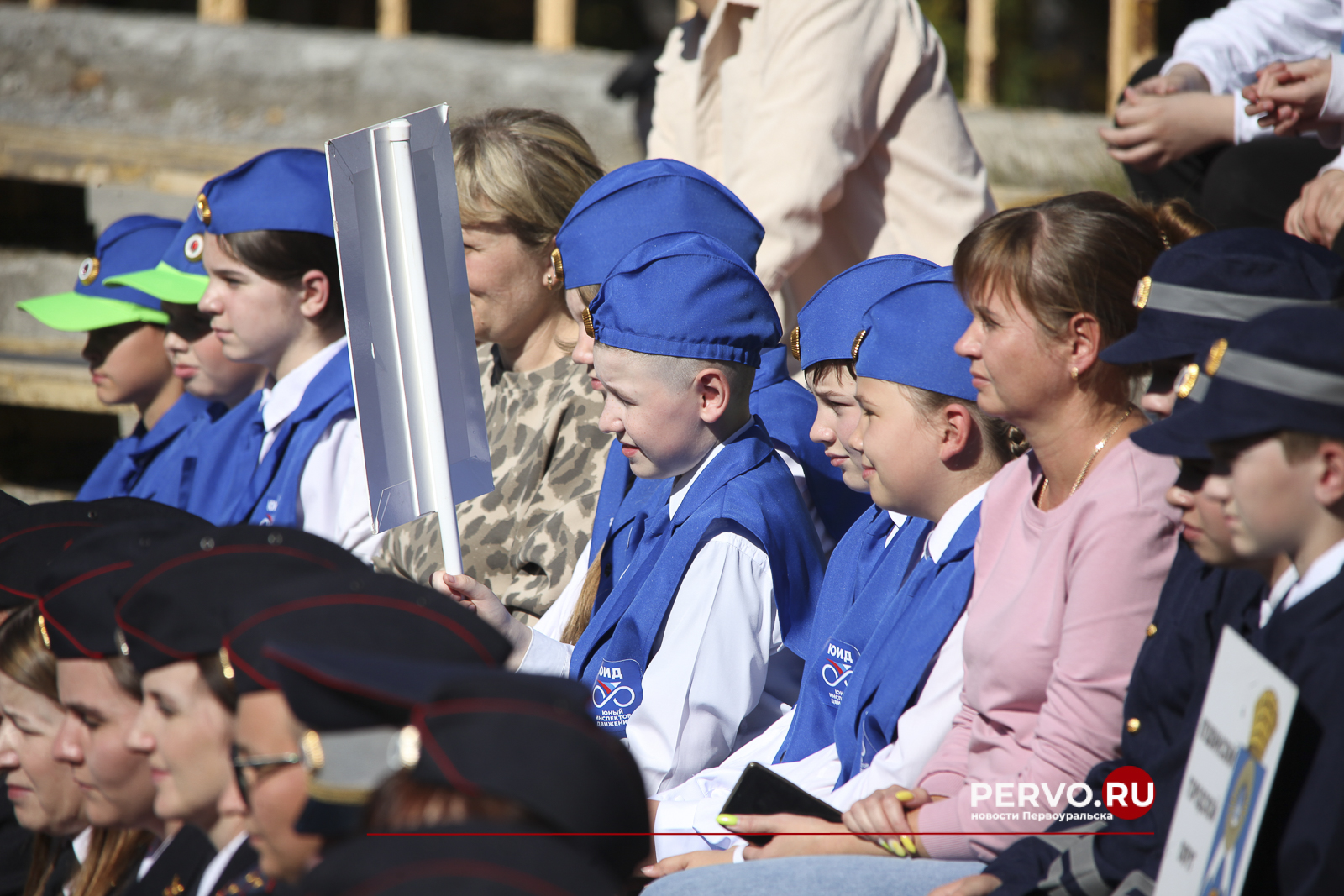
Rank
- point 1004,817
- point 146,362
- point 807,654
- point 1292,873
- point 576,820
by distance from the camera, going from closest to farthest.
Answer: point 576,820
point 1292,873
point 1004,817
point 807,654
point 146,362

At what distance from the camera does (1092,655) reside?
201 cm

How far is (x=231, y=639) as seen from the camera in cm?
164

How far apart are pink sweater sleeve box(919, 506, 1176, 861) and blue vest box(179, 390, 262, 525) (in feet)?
7.87

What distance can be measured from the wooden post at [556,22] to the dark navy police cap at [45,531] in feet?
20.0

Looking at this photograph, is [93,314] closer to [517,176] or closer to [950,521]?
[517,176]

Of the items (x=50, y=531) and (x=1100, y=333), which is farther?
(x=50, y=531)

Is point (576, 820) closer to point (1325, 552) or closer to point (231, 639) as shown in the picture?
point (231, 639)

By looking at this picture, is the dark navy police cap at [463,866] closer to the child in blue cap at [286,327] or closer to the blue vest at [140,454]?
the child in blue cap at [286,327]

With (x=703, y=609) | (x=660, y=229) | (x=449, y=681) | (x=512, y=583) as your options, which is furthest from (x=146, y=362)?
(x=449, y=681)

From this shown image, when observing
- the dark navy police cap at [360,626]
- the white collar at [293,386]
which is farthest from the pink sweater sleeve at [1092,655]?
the white collar at [293,386]

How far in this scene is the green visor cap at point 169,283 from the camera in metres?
4.07

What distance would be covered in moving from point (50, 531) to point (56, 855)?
21.9 inches

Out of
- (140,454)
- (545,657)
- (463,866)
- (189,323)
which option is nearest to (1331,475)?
(463,866)

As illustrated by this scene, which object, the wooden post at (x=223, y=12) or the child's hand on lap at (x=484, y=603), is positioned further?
the wooden post at (x=223, y=12)
